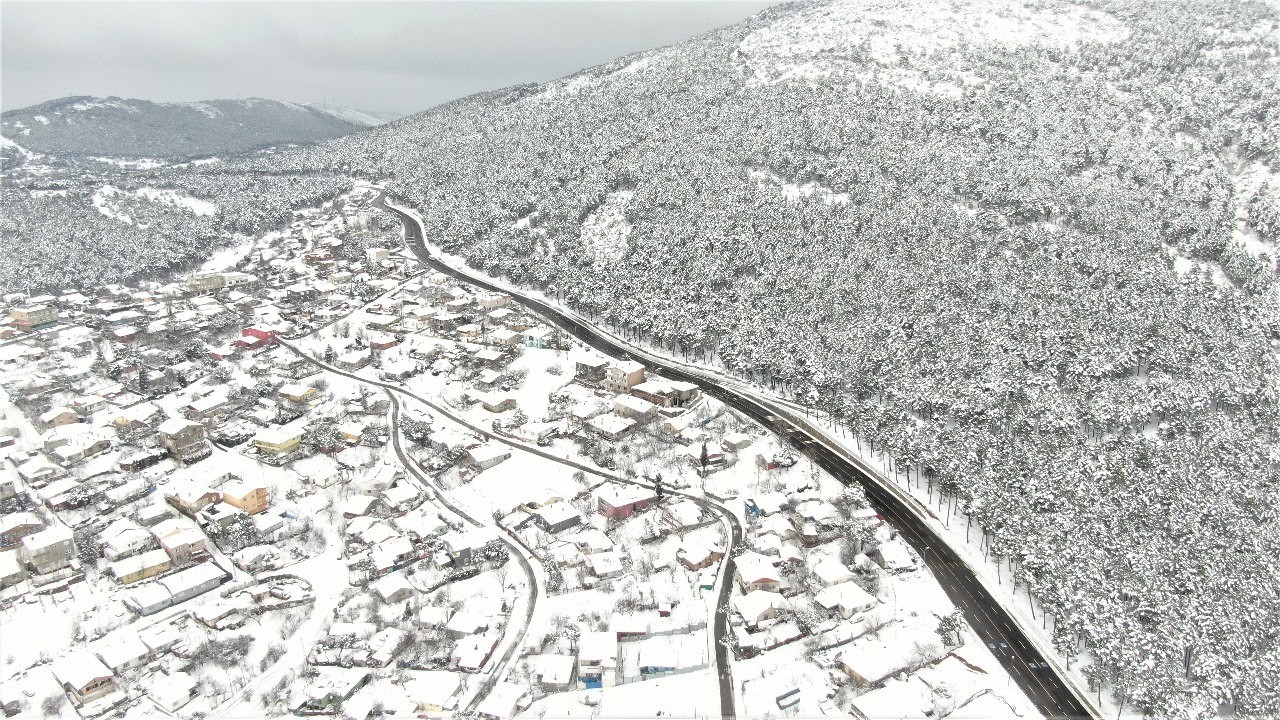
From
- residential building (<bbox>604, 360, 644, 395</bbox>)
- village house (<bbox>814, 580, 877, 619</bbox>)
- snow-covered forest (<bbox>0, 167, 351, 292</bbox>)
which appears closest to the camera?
village house (<bbox>814, 580, 877, 619</bbox>)

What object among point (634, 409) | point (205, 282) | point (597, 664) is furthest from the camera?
point (205, 282)

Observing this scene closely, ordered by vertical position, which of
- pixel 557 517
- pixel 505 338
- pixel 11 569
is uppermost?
pixel 505 338

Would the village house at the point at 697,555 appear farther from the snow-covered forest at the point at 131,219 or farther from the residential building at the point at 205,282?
the snow-covered forest at the point at 131,219

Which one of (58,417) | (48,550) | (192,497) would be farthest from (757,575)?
(58,417)

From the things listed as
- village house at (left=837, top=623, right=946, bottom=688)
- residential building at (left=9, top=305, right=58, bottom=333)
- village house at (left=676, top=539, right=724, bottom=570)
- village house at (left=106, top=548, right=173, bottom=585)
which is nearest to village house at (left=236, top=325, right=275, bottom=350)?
residential building at (left=9, top=305, right=58, bottom=333)

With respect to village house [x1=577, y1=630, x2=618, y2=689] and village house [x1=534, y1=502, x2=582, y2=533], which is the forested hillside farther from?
village house [x1=534, y1=502, x2=582, y2=533]

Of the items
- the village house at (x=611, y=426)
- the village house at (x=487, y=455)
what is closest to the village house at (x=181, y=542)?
the village house at (x=487, y=455)

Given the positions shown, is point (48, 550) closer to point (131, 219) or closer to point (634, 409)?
point (634, 409)
